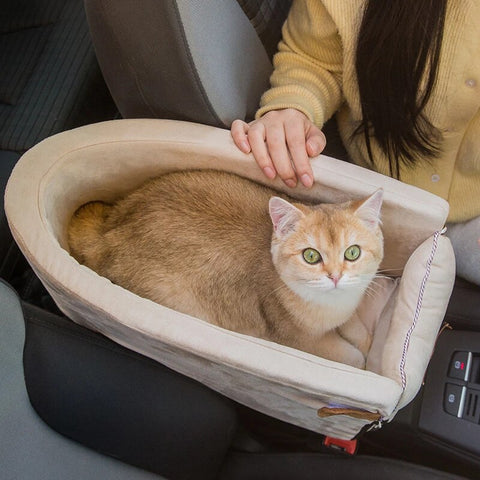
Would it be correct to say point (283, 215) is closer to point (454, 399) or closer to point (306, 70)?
point (306, 70)

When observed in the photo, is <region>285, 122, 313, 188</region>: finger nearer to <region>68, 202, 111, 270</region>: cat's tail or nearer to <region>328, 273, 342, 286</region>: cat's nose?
<region>328, 273, 342, 286</region>: cat's nose

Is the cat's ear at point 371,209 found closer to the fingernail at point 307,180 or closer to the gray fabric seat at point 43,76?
the fingernail at point 307,180

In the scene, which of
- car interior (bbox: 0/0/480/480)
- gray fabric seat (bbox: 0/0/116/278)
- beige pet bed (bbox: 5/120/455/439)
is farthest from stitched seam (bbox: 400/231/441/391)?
gray fabric seat (bbox: 0/0/116/278)

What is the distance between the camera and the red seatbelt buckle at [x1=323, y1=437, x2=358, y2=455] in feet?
3.53

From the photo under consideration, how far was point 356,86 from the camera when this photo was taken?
3.23 ft

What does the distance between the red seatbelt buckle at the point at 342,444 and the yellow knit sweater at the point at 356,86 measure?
1.70 ft

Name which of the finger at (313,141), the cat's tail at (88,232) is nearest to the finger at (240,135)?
the finger at (313,141)

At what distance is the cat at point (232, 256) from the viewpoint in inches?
37.9

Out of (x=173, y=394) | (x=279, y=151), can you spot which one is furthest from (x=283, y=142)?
(x=173, y=394)

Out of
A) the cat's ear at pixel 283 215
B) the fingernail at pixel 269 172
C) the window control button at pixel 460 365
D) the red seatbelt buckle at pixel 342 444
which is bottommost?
the red seatbelt buckle at pixel 342 444

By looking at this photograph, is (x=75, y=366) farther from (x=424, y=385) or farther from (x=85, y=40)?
(x=85, y=40)

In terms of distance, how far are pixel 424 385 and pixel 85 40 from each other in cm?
130

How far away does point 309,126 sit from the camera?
0.99m

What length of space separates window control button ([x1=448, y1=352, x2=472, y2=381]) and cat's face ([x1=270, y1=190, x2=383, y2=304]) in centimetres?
26
